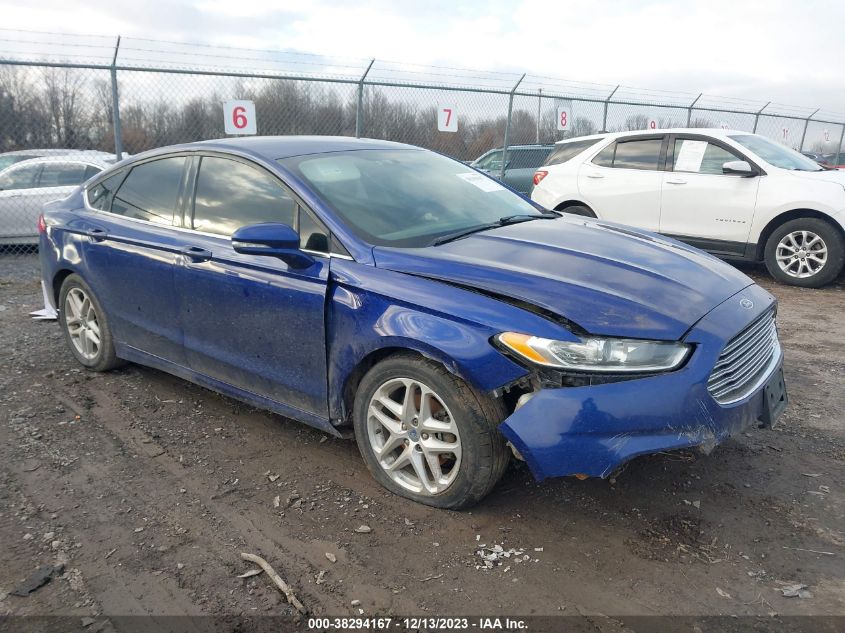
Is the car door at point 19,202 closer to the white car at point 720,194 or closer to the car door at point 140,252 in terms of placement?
the car door at point 140,252

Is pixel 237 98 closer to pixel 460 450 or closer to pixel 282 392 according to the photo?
pixel 282 392

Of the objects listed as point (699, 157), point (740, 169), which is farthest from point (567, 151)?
point (740, 169)

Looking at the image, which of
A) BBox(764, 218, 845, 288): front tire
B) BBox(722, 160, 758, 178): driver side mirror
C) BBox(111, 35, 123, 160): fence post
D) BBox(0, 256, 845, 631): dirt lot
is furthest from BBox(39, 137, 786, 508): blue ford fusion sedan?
BBox(111, 35, 123, 160): fence post

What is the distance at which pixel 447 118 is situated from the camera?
1202cm

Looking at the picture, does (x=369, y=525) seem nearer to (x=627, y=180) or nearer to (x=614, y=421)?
(x=614, y=421)

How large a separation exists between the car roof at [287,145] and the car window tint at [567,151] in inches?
211

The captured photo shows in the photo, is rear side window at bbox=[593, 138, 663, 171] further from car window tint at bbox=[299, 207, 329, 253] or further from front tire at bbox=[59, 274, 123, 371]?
front tire at bbox=[59, 274, 123, 371]

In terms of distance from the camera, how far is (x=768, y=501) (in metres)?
3.10

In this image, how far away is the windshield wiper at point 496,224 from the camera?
133 inches

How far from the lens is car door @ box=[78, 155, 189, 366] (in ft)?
13.2

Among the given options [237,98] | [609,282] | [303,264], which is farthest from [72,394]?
[237,98]

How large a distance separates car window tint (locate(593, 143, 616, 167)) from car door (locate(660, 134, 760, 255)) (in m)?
0.72

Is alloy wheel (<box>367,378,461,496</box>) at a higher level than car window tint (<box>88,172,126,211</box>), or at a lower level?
lower

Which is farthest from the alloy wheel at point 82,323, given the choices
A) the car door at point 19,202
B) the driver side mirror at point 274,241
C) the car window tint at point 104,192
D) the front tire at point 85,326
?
the car door at point 19,202
